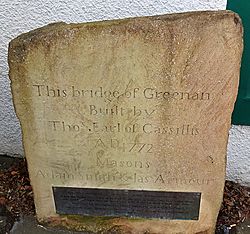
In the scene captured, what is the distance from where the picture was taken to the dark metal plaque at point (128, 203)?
2336 millimetres

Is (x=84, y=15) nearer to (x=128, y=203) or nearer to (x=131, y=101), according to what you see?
(x=131, y=101)

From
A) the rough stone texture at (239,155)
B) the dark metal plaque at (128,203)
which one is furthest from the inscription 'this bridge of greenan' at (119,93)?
the rough stone texture at (239,155)

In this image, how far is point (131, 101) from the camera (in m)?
2.04

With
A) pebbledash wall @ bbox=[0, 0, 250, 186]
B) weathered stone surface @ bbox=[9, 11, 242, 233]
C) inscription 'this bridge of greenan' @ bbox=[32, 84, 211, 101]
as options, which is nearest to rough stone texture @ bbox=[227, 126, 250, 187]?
pebbledash wall @ bbox=[0, 0, 250, 186]

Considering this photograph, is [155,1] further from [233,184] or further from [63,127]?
[233,184]

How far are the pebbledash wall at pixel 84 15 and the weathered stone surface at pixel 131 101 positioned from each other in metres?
0.48

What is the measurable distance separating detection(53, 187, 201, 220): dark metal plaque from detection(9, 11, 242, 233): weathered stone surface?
3 centimetres

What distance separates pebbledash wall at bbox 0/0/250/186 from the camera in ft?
7.78

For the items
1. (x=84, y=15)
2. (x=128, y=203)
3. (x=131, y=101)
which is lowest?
(x=128, y=203)

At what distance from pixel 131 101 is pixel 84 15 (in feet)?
2.13

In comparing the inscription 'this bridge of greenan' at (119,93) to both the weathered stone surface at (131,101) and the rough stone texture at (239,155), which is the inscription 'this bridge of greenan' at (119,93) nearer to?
the weathered stone surface at (131,101)

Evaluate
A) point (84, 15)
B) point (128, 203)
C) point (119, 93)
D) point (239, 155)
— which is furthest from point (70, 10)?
point (239, 155)

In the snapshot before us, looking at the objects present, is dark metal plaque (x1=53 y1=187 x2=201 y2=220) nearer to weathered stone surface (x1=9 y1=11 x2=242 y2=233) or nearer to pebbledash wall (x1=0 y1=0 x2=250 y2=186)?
weathered stone surface (x1=9 y1=11 x2=242 y2=233)

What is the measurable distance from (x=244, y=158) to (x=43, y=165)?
3.74 ft
